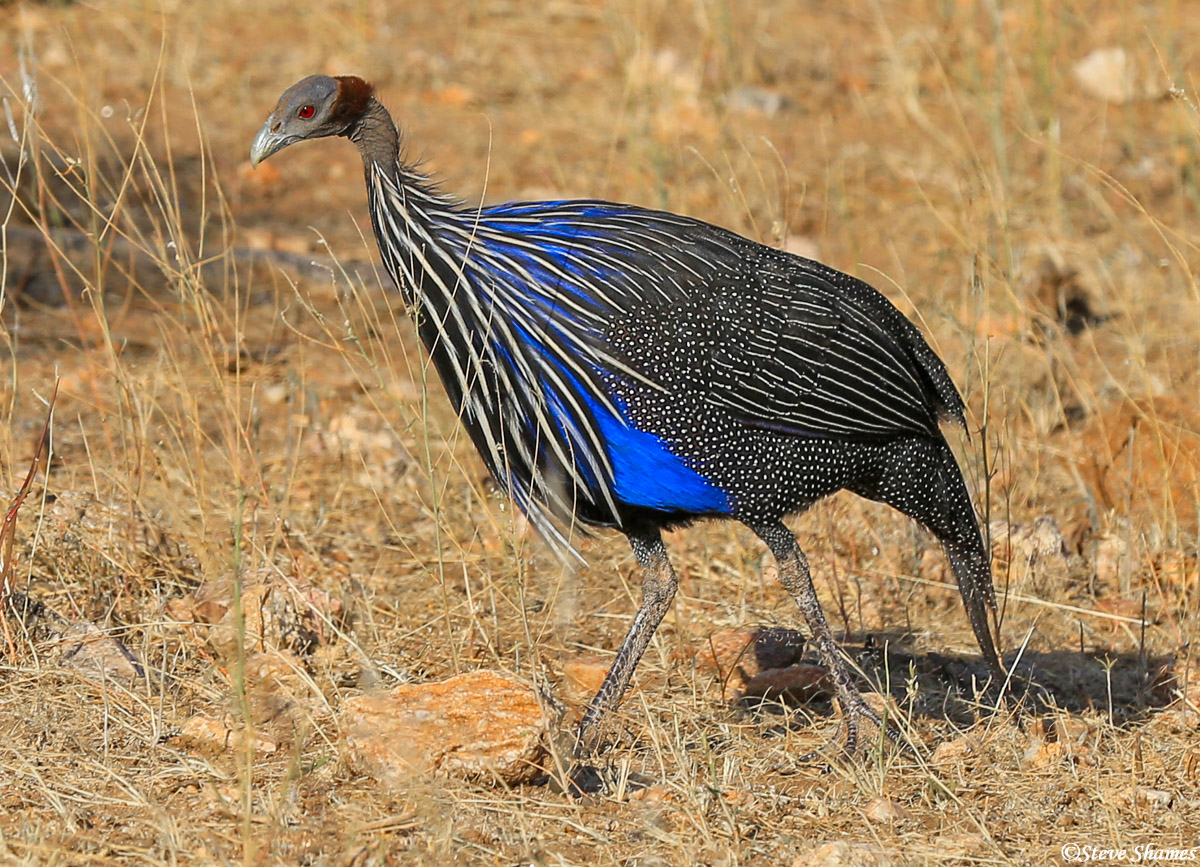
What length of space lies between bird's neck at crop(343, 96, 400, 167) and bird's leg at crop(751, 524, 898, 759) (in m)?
1.12

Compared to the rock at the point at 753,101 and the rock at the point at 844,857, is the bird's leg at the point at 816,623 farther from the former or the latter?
the rock at the point at 753,101

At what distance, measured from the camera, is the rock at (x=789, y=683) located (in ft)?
12.0

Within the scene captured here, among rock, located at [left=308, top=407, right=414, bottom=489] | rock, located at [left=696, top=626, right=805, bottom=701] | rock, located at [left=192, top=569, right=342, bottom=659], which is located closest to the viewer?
rock, located at [left=192, top=569, right=342, bottom=659]

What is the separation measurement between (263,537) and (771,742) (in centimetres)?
151

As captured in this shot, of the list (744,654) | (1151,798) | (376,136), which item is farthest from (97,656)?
(1151,798)

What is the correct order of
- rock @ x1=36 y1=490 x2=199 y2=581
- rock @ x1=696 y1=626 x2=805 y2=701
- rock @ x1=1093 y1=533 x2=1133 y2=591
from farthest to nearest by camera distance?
rock @ x1=1093 y1=533 x2=1133 y2=591 → rock @ x1=36 y1=490 x2=199 y2=581 → rock @ x1=696 y1=626 x2=805 y2=701

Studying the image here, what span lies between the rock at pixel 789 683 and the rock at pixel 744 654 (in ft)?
0.13

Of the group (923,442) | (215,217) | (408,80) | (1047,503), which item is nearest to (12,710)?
(923,442)

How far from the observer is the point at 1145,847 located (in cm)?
298

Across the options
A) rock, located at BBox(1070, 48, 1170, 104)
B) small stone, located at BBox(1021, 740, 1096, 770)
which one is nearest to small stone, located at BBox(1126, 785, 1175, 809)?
small stone, located at BBox(1021, 740, 1096, 770)

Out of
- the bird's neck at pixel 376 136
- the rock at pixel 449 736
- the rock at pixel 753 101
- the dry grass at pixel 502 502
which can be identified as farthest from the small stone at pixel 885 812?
the rock at pixel 753 101

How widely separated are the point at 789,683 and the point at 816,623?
0.35 metres

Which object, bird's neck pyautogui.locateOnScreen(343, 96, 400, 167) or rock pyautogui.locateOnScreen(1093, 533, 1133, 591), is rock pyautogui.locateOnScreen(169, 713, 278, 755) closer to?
bird's neck pyautogui.locateOnScreen(343, 96, 400, 167)

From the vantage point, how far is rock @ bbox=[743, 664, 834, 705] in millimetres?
3670
